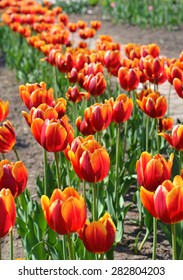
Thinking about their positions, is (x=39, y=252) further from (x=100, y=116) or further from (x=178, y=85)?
(x=178, y=85)

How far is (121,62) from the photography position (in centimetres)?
439

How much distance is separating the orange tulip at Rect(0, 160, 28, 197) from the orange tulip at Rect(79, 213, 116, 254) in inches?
13.6

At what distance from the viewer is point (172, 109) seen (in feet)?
20.5

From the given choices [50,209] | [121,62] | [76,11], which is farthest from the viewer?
[76,11]

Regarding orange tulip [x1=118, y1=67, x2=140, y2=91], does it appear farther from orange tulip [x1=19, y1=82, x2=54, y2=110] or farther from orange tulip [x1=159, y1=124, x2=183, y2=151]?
orange tulip [x1=159, y1=124, x2=183, y2=151]

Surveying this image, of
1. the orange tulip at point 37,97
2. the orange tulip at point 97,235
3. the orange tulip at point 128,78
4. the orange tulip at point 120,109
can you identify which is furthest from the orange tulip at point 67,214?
the orange tulip at point 128,78

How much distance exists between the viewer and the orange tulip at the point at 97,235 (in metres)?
1.85

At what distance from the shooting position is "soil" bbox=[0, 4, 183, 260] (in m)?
3.38

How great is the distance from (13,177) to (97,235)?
0.42 metres

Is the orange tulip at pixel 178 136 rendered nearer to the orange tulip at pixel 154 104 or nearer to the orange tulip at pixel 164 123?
the orange tulip at pixel 154 104

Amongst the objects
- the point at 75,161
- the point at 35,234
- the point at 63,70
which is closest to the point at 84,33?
the point at 63,70

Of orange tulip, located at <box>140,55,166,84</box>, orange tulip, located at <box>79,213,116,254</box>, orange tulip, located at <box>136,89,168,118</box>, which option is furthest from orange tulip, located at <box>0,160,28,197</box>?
orange tulip, located at <box>140,55,166,84</box>

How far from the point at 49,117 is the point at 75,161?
56 centimetres
